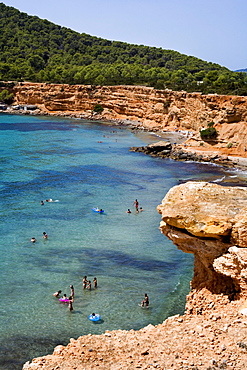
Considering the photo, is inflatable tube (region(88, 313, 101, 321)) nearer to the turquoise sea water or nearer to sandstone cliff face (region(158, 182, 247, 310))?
the turquoise sea water

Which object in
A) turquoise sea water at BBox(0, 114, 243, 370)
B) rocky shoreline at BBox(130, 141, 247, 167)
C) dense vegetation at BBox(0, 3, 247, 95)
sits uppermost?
dense vegetation at BBox(0, 3, 247, 95)

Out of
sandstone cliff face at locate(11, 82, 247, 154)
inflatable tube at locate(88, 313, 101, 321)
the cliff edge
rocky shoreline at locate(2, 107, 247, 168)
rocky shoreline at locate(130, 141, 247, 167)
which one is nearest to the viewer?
inflatable tube at locate(88, 313, 101, 321)

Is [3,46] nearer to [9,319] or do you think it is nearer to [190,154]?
[190,154]

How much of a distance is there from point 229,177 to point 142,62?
114 meters

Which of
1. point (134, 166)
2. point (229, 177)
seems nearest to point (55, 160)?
point (134, 166)

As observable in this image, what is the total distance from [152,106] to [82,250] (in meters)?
71.4

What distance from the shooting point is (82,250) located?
2980cm

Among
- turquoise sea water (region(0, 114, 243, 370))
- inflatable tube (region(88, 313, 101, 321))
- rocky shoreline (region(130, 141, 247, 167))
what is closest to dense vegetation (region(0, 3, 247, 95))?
rocky shoreline (region(130, 141, 247, 167))

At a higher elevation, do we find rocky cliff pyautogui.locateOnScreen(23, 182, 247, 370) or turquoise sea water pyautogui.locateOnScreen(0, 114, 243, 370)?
rocky cliff pyautogui.locateOnScreen(23, 182, 247, 370)

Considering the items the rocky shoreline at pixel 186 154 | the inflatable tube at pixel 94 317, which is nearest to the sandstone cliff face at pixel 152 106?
the rocky shoreline at pixel 186 154

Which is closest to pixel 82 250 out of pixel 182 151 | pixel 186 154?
pixel 186 154

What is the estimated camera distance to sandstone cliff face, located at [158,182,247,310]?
14594mm

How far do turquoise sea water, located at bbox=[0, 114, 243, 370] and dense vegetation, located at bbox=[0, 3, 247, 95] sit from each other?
118ft

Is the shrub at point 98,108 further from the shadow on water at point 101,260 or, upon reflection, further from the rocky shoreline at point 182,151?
the shadow on water at point 101,260
